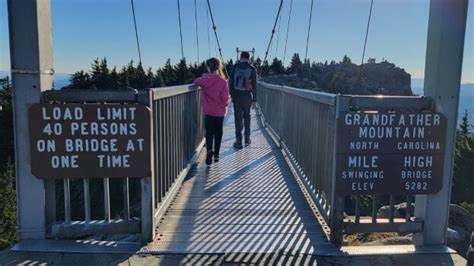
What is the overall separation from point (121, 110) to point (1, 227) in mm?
32911

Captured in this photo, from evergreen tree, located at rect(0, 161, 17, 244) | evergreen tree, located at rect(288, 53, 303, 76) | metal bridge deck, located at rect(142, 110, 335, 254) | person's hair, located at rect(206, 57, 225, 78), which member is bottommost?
evergreen tree, located at rect(0, 161, 17, 244)

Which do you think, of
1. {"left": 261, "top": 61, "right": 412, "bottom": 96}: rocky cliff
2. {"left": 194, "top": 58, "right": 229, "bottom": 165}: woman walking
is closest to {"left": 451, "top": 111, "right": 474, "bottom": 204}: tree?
{"left": 261, "top": 61, "right": 412, "bottom": 96}: rocky cliff

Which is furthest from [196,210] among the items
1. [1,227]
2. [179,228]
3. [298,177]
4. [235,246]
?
[1,227]

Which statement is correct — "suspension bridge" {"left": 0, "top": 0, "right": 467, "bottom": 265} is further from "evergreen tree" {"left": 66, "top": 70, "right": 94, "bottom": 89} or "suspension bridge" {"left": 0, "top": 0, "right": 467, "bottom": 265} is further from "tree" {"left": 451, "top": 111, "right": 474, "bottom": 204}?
"evergreen tree" {"left": 66, "top": 70, "right": 94, "bottom": 89}

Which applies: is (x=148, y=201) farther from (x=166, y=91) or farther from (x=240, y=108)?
(x=240, y=108)

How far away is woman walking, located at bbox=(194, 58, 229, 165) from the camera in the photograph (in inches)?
262

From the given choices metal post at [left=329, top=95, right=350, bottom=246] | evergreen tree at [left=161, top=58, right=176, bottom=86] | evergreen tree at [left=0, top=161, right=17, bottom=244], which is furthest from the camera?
evergreen tree at [left=161, top=58, right=176, bottom=86]

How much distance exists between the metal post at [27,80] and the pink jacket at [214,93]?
3.06 m

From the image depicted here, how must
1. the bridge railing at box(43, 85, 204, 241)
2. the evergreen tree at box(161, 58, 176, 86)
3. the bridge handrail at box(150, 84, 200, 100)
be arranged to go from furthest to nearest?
1. the evergreen tree at box(161, 58, 176, 86)
2. the bridge handrail at box(150, 84, 200, 100)
3. the bridge railing at box(43, 85, 204, 241)

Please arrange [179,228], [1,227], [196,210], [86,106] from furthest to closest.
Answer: [1,227]
[196,210]
[179,228]
[86,106]

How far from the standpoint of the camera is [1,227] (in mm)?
32062

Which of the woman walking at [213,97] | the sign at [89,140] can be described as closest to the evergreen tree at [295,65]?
the woman walking at [213,97]

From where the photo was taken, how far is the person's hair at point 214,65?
6.56 metres

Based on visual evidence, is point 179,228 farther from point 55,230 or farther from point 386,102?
point 386,102
